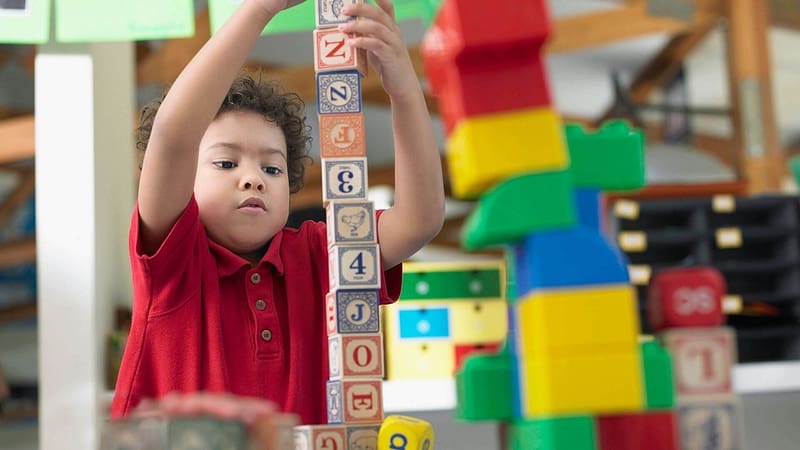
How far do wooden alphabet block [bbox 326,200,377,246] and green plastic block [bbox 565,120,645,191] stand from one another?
25cm

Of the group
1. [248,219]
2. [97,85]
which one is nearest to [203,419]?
[248,219]

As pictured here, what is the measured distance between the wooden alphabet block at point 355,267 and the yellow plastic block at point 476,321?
3.60 feet

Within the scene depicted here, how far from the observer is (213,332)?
3.04 feet

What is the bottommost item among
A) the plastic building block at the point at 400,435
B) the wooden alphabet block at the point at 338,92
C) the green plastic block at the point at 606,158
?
the plastic building block at the point at 400,435

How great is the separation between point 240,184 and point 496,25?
21.1 inches

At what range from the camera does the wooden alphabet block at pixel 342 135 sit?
739 mm

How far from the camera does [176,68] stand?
2885 millimetres

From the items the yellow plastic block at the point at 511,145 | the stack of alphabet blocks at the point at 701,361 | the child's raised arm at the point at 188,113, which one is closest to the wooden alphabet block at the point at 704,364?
the stack of alphabet blocks at the point at 701,361

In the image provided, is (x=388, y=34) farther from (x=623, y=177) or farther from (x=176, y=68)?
(x=176, y=68)

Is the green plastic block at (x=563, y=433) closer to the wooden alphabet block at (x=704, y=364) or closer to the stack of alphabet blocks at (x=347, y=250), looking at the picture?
the wooden alphabet block at (x=704, y=364)

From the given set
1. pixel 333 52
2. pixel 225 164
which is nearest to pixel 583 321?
pixel 333 52

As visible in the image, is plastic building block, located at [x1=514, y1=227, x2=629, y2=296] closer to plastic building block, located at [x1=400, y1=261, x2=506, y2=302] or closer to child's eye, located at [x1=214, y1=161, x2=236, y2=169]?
child's eye, located at [x1=214, y1=161, x2=236, y2=169]

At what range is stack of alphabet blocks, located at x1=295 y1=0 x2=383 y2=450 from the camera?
690mm

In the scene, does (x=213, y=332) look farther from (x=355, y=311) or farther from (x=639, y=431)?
(x=639, y=431)
